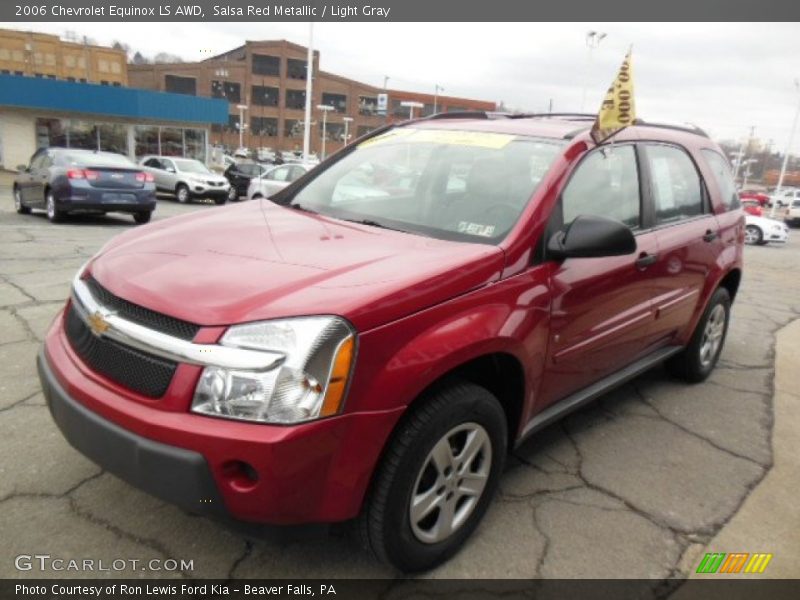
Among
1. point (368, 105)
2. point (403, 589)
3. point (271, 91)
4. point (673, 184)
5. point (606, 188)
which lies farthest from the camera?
point (368, 105)

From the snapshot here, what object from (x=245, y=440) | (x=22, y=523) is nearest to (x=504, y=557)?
(x=245, y=440)

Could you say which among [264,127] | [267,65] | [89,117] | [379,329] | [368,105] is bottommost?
[379,329]

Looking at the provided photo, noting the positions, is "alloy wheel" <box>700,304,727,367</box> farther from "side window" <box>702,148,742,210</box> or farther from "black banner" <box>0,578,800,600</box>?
"black banner" <box>0,578,800,600</box>

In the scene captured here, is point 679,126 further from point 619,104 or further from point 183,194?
point 183,194

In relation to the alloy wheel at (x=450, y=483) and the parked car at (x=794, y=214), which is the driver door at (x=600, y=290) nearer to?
the alloy wheel at (x=450, y=483)

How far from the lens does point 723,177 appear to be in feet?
14.5

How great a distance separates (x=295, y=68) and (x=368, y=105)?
12.0 m

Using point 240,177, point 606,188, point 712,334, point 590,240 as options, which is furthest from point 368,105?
point 590,240

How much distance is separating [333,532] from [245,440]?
503 millimetres

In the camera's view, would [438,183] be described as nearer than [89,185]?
Yes

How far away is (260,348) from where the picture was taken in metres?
1.81

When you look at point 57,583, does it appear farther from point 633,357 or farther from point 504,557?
point 633,357

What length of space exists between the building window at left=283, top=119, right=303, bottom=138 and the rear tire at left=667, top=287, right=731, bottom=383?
82.0 m

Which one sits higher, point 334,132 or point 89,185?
point 334,132
